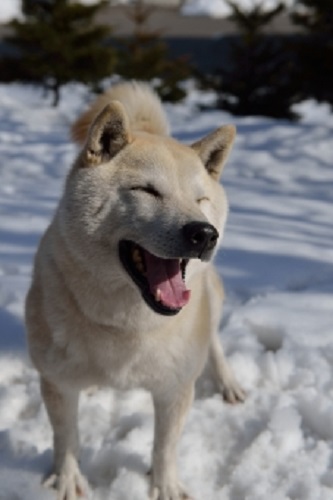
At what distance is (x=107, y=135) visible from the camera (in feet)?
6.91

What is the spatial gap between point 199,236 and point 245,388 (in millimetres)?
1194

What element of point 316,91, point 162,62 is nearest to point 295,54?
point 316,91

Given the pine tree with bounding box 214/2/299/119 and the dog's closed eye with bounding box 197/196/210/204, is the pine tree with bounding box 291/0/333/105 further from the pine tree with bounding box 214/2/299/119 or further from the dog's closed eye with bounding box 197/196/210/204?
the dog's closed eye with bounding box 197/196/210/204

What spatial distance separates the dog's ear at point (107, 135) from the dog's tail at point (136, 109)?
0.49m

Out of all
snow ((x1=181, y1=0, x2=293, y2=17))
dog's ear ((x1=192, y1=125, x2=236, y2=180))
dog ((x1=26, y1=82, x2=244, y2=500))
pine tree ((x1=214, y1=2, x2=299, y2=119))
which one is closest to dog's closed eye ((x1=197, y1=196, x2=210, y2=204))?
dog ((x1=26, y1=82, x2=244, y2=500))

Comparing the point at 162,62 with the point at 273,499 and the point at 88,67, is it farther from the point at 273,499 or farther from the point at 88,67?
the point at 273,499

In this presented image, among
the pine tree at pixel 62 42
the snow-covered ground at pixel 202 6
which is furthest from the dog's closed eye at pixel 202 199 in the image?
the snow-covered ground at pixel 202 6

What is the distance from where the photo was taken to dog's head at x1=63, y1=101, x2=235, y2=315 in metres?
1.96

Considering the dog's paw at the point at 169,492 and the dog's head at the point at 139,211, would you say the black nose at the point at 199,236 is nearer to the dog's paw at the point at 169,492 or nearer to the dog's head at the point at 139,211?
the dog's head at the point at 139,211

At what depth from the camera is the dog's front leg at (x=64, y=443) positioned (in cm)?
237

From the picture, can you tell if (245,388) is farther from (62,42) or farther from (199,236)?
(62,42)

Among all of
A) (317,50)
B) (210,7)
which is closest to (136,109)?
(317,50)

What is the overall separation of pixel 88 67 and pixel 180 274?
26.4 feet

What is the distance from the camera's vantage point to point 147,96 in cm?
263
